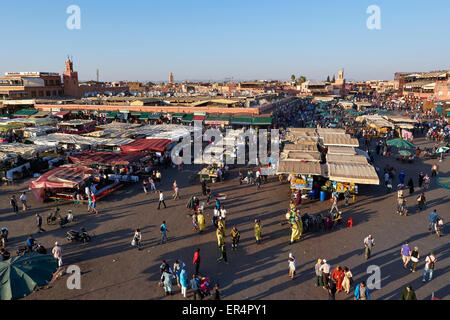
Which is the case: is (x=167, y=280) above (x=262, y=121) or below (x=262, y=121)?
below

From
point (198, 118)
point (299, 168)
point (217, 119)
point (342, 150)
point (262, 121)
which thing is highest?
point (198, 118)

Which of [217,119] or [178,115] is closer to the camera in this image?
[217,119]

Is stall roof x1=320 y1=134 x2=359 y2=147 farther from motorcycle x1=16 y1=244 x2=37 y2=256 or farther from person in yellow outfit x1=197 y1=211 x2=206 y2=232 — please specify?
motorcycle x1=16 y1=244 x2=37 y2=256

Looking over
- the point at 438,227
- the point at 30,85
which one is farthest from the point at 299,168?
the point at 30,85

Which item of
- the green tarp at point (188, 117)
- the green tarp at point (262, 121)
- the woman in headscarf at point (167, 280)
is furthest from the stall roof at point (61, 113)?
the woman in headscarf at point (167, 280)

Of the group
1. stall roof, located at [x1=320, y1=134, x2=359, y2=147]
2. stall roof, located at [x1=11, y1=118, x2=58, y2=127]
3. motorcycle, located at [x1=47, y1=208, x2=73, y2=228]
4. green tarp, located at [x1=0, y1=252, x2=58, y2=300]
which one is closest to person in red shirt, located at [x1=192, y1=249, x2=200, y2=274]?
green tarp, located at [x1=0, y1=252, x2=58, y2=300]

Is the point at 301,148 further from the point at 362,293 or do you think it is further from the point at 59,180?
the point at 59,180
